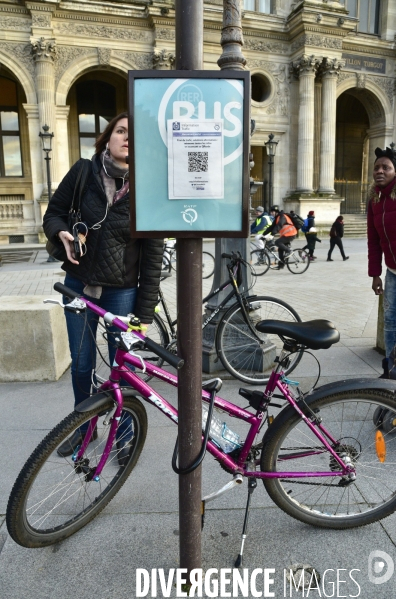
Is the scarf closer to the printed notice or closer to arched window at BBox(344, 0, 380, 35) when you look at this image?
the printed notice

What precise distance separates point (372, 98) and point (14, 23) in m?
20.3

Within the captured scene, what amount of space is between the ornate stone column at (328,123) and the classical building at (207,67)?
0.05m

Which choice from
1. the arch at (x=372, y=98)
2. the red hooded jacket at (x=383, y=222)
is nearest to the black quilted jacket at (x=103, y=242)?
the red hooded jacket at (x=383, y=222)

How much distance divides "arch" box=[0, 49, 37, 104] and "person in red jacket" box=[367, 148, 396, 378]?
20852 millimetres

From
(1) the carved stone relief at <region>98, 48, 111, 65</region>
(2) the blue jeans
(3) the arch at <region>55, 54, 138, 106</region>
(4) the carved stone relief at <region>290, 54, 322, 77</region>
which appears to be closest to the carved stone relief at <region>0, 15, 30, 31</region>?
(3) the arch at <region>55, 54, 138, 106</region>

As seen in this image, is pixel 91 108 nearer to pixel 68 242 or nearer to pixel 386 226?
pixel 386 226

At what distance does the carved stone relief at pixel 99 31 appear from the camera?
67.5ft

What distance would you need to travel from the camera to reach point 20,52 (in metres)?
20.2

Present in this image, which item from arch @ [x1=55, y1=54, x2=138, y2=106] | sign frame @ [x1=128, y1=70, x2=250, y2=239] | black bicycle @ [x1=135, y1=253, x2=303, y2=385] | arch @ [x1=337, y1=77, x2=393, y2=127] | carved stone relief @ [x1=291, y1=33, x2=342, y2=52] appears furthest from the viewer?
arch @ [x1=337, y1=77, x2=393, y2=127]

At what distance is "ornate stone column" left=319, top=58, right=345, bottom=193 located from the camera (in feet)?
78.4

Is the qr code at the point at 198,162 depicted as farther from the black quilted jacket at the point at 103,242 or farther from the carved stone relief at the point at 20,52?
the carved stone relief at the point at 20,52

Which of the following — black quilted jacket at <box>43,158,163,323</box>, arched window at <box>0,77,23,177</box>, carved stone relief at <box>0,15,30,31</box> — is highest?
carved stone relief at <box>0,15,30,31</box>

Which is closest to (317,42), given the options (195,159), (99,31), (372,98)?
(372,98)

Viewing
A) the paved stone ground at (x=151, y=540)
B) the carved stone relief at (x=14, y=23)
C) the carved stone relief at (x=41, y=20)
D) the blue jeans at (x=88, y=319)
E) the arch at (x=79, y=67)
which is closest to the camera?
the paved stone ground at (x=151, y=540)
